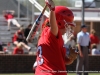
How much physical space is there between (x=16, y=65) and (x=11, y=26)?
24.1ft

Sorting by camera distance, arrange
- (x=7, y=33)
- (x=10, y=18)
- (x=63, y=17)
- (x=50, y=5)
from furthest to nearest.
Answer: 1. (x=10, y=18)
2. (x=7, y=33)
3. (x=63, y=17)
4. (x=50, y=5)

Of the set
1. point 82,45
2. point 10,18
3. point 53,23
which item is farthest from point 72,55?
point 10,18

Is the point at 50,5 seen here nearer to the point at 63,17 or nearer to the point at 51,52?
the point at 63,17

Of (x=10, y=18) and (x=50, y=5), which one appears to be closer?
(x=50, y=5)

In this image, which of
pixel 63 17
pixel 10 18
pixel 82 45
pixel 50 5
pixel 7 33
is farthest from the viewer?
pixel 10 18

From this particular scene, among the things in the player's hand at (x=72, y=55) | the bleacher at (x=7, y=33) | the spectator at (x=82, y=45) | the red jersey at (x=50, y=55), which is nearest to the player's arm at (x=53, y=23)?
the red jersey at (x=50, y=55)

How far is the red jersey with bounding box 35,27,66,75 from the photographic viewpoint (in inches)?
207

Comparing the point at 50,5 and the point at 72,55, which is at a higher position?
the point at 50,5

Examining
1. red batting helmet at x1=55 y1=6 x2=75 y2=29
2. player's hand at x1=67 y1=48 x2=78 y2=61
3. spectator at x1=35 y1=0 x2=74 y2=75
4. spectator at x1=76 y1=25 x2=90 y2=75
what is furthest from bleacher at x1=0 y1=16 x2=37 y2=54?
spectator at x1=35 y1=0 x2=74 y2=75

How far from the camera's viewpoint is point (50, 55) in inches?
208

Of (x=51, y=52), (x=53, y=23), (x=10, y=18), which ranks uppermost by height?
(x=53, y=23)

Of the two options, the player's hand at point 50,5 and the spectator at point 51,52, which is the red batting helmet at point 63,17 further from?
the player's hand at point 50,5

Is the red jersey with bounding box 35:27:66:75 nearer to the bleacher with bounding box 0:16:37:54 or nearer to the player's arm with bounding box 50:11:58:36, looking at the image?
the player's arm with bounding box 50:11:58:36

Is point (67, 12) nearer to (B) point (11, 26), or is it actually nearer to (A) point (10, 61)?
(A) point (10, 61)
